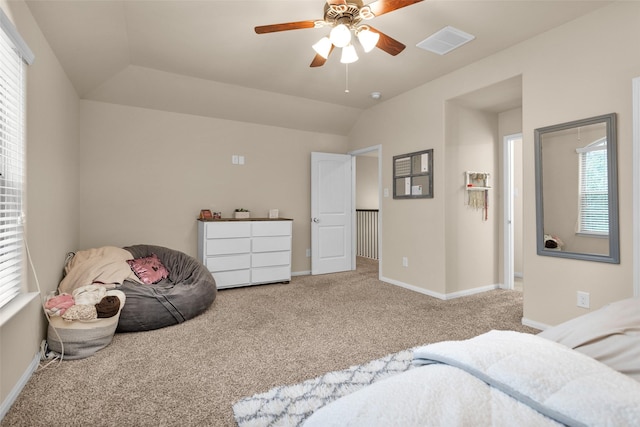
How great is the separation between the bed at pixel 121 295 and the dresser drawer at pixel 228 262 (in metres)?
0.38

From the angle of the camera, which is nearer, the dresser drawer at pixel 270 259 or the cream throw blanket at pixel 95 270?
the cream throw blanket at pixel 95 270

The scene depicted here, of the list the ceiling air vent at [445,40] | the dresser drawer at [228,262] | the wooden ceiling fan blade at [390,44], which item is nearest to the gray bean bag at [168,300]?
the dresser drawer at [228,262]

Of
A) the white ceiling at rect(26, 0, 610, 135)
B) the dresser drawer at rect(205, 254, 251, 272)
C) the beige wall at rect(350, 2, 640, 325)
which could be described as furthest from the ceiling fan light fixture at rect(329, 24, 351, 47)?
the dresser drawer at rect(205, 254, 251, 272)

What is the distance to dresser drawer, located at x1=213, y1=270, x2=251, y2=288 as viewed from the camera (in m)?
4.28

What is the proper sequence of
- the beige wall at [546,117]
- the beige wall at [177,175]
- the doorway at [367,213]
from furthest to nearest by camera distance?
the doorway at [367,213] → the beige wall at [177,175] → the beige wall at [546,117]

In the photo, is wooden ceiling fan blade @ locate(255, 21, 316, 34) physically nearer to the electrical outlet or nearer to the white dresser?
the white dresser

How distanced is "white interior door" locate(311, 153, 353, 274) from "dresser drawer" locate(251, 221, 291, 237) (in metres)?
0.71

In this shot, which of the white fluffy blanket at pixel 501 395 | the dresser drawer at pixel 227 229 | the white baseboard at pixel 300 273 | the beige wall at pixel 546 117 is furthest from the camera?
the white baseboard at pixel 300 273

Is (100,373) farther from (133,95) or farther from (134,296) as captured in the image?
(133,95)

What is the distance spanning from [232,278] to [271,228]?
86 cm

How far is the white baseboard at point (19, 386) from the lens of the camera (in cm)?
170

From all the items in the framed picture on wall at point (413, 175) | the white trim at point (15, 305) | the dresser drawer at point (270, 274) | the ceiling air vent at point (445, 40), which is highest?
the ceiling air vent at point (445, 40)

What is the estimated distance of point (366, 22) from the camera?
2.76m

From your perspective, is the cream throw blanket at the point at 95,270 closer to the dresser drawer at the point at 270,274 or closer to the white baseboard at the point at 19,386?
the white baseboard at the point at 19,386
